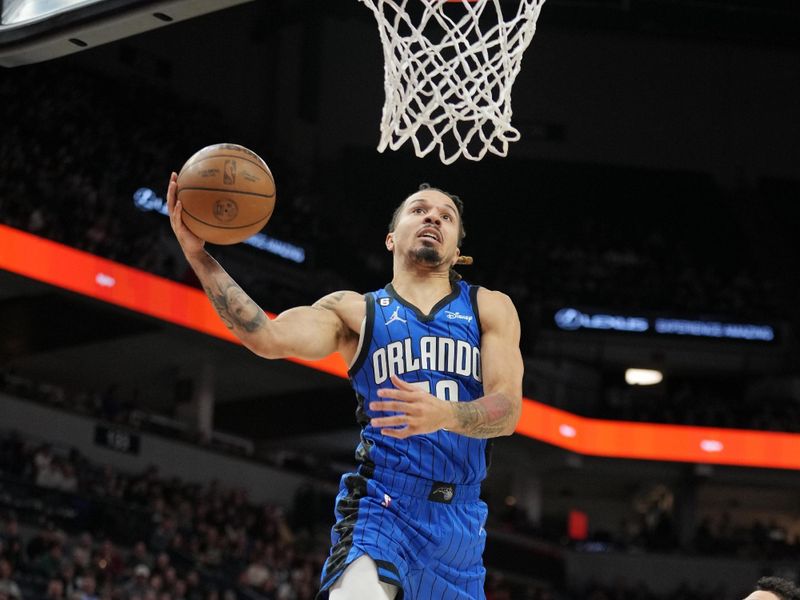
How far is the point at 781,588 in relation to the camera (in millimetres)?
5148

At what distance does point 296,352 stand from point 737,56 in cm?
2798

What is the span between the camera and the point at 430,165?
2992 cm

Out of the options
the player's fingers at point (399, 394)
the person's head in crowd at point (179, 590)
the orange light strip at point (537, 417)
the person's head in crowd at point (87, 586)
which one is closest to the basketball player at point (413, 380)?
the player's fingers at point (399, 394)

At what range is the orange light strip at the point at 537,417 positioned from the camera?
1897 cm

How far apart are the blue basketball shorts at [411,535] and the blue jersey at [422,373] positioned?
2.5 inches

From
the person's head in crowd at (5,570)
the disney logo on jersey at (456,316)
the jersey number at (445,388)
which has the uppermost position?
the disney logo on jersey at (456,316)

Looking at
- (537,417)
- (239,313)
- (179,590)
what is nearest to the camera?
(239,313)

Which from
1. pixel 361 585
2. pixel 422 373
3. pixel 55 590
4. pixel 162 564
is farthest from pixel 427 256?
pixel 162 564

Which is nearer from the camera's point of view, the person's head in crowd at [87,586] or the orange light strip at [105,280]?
the person's head in crowd at [87,586]

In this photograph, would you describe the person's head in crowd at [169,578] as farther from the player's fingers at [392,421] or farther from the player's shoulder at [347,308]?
the player's fingers at [392,421]

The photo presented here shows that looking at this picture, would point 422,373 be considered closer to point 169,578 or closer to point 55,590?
point 55,590

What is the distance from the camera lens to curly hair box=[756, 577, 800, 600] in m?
5.12

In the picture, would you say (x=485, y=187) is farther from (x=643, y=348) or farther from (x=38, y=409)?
(x=38, y=409)

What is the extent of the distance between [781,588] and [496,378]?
1417 millimetres
